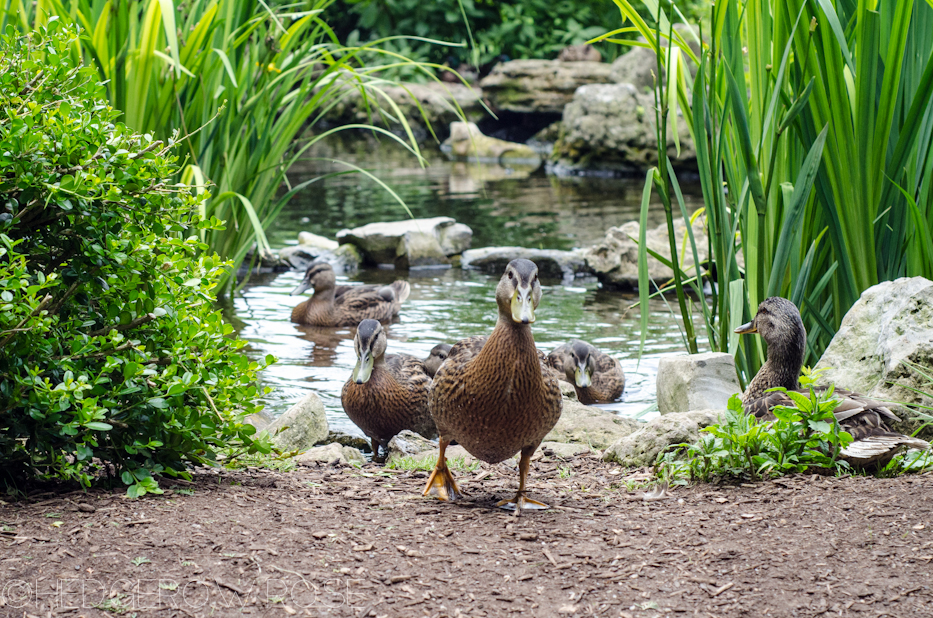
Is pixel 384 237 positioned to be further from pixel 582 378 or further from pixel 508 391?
pixel 508 391

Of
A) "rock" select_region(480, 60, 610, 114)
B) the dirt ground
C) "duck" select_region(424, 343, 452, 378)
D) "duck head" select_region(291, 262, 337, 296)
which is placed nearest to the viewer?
the dirt ground

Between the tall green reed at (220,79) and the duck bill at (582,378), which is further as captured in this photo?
the duck bill at (582,378)

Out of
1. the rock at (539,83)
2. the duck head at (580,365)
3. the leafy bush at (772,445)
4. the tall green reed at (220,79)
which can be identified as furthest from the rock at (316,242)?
the rock at (539,83)

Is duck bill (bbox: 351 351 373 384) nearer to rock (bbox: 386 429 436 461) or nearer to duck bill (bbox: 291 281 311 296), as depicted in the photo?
rock (bbox: 386 429 436 461)

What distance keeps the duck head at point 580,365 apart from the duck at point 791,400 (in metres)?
1.87

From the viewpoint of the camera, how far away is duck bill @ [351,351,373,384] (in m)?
4.84

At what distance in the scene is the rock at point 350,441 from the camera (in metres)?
5.01

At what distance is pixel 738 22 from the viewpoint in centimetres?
414

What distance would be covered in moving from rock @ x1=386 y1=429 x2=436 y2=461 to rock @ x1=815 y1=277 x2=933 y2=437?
198 cm

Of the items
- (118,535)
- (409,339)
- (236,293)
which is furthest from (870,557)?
(236,293)

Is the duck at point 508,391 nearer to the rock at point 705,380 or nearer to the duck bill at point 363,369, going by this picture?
the rock at point 705,380

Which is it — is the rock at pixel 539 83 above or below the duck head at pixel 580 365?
above

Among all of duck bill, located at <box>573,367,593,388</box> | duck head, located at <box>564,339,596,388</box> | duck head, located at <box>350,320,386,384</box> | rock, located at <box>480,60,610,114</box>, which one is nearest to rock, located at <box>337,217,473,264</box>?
duck head, located at <box>564,339,596,388</box>

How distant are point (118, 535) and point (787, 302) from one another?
297cm
